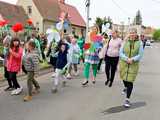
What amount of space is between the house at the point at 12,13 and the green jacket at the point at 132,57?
163 ft

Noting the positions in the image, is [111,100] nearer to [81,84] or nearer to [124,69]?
[124,69]

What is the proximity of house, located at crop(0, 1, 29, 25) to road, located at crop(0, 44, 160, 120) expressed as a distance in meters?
47.7

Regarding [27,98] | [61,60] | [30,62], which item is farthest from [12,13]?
[27,98]

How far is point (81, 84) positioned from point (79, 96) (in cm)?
247

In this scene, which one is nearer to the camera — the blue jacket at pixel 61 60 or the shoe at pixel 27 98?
the shoe at pixel 27 98

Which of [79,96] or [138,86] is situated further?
[138,86]

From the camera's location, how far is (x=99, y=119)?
7.71m

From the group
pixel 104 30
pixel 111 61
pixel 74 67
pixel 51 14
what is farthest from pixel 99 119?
pixel 51 14

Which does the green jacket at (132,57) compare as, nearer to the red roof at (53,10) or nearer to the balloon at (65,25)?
the balloon at (65,25)

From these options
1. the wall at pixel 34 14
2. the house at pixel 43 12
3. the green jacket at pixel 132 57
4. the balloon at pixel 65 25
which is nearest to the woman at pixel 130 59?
the green jacket at pixel 132 57

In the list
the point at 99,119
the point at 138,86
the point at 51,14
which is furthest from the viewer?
the point at 51,14

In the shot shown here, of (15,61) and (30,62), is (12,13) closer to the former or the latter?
(15,61)

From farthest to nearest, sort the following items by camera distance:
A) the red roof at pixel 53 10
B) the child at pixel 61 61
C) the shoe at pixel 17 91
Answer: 1. the red roof at pixel 53 10
2. the child at pixel 61 61
3. the shoe at pixel 17 91

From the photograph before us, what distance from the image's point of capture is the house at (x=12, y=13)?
5925cm
